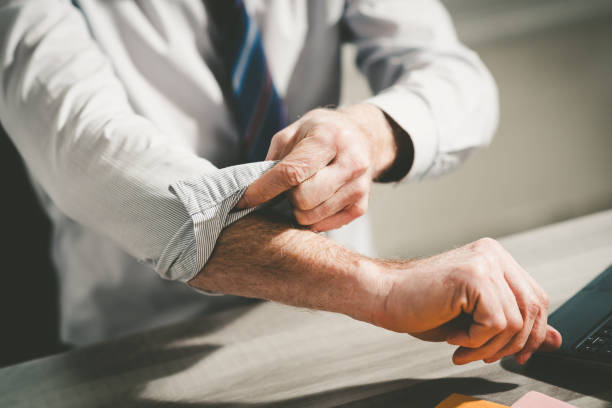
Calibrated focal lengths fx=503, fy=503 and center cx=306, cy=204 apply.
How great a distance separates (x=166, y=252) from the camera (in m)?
0.56

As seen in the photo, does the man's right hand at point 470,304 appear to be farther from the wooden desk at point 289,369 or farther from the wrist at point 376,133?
the wrist at point 376,133

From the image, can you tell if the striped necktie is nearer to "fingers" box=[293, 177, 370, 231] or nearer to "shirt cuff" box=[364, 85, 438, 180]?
"shirt cuff" box=[364, 85, 438, 180]

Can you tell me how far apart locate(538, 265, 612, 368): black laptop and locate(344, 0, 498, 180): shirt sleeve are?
0.32m

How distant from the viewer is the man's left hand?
0.53 metres

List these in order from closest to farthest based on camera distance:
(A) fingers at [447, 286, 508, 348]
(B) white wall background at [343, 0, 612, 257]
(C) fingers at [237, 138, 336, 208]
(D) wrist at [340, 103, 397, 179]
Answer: (A) fingers at [447, 286, 508, 348] < (C) fingers at [237, 138, 336, 208] < (D) wrist at [340, 103, 397, 179] < (B) white wall background at [343, 0, 612, 257]

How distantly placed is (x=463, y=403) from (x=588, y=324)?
18 centimetres

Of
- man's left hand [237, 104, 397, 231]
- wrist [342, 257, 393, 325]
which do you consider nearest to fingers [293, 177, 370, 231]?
man's left hand [237, 104, 397, 231]

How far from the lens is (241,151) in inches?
35.2

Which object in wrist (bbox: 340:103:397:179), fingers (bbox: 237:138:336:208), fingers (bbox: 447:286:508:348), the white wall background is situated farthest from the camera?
the white wall background

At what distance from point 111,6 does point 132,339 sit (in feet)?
1.77

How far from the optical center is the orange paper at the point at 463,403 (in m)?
0.43

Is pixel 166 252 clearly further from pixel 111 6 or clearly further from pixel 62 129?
pixel 111 6

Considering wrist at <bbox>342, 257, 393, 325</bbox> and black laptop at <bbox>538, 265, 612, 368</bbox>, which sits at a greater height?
wrist at <bbox>342, 257, 393, 325</bbox>

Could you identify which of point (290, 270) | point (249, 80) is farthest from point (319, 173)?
point (249, 80)
